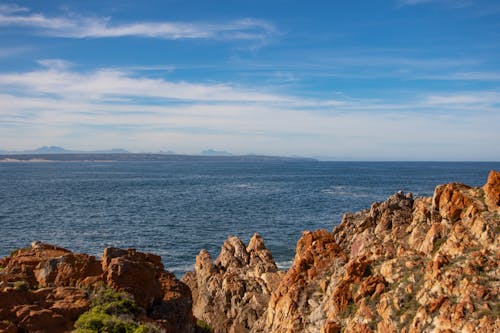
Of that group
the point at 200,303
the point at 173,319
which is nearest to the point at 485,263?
the point at 173,319

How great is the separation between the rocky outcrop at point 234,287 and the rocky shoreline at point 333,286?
2.25m

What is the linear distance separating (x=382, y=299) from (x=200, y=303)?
19560 millimetres

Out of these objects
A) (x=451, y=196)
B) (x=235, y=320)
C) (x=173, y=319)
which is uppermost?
(x=451, y=196)

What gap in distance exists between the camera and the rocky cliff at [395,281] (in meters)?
21.2

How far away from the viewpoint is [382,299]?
77.1ft

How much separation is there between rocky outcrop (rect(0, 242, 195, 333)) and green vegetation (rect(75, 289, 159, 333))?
1.59ft

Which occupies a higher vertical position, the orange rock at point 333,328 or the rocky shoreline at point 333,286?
the rocky shoreline at point 333,286

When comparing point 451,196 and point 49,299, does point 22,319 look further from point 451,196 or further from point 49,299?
point 451,196

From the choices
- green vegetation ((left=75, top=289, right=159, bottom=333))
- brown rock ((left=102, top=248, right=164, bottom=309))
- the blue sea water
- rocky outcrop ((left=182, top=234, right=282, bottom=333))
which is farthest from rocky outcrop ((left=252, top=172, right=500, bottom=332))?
the blue sea water

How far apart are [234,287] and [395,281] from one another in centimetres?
1709

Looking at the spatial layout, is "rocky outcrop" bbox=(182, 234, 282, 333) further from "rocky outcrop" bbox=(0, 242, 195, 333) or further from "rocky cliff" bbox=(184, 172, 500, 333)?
"rocky outcrop" bbox=(0, 242, 195, 333)

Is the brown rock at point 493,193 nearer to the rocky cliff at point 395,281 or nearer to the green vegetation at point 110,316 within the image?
the rocky cliff at point 395,281

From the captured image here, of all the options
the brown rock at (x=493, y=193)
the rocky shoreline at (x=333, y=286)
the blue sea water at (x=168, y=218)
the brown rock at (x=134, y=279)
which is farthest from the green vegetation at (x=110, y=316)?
the blue sea water at (x=168, y=218)

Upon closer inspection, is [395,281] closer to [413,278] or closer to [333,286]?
[413,278]
